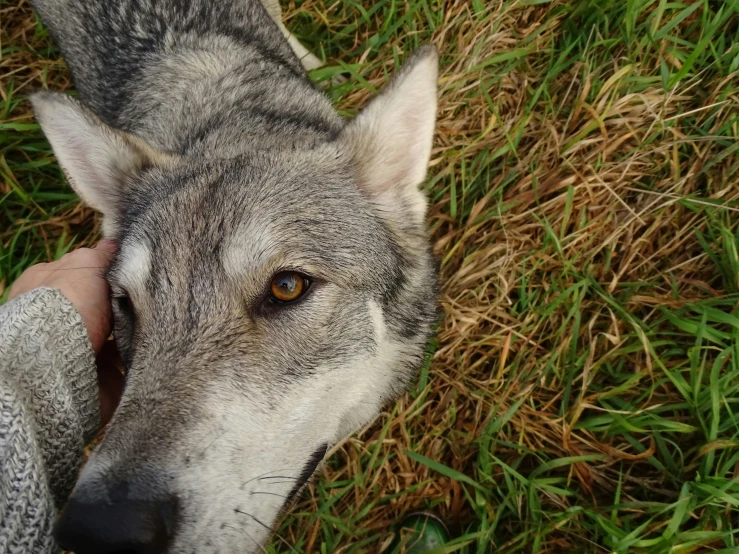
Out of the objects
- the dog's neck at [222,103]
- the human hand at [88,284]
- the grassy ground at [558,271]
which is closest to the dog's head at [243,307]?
the human hand at [88,284]

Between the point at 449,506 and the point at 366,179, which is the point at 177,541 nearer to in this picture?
the point at 366,179

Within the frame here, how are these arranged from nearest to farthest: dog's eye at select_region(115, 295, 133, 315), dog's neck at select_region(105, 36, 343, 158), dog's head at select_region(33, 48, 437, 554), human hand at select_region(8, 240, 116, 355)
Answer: dog's head at select_region(33, 48, 437, 554) < dog's eye at select_region(115, 295, 133, 315) < human hand at select_region(8, 240, 116, 355) < dog's neck at select_region(105, 36, 343, 158)

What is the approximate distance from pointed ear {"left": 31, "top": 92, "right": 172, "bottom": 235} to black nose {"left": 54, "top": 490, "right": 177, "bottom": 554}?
5.73ft

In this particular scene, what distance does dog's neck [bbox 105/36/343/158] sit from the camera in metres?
3.55

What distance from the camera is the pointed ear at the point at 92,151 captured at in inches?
118

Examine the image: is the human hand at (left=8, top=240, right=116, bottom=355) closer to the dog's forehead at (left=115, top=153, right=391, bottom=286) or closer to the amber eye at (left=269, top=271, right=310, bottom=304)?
the dog's forehead at (left=115, top=153, right=391, bottom=286)

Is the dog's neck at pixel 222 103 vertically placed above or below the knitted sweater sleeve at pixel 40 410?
above

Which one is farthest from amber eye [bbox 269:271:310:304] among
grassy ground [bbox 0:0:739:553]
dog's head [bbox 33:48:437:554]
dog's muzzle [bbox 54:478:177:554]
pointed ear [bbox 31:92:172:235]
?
grassy ground [bbox 0:0:739:553]

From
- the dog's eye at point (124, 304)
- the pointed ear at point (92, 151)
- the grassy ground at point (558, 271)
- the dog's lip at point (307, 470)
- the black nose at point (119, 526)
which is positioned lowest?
the grassy ground at point (558, 271)

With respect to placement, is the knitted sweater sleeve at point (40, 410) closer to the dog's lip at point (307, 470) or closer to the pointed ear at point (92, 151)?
the pointed ear at point (92, 151)

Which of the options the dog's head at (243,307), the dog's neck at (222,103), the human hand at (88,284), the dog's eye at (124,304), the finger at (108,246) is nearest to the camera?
the dog's head at (243,307)

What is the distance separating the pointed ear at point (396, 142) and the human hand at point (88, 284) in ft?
4.91

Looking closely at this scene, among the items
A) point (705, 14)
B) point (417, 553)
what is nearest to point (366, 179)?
point (417, 553)

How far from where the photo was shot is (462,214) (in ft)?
16.3
